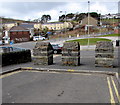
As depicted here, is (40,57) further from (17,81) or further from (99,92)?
(99,92)

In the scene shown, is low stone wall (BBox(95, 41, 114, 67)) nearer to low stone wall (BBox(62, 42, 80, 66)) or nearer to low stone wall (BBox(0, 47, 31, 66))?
low stone wall (BBox(62, 42, 80, 66))

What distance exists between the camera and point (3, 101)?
6320 mm

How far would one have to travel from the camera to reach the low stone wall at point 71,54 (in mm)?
12602

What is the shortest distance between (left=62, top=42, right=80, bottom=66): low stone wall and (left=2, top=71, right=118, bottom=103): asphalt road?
3346mm

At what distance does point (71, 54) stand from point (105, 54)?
279 centimetres

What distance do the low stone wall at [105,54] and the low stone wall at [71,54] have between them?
168 centimetres

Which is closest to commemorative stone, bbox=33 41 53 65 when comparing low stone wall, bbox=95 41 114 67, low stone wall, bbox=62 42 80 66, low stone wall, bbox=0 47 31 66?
low stone wall, bbox=62 42 80 66

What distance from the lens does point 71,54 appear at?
1271cm

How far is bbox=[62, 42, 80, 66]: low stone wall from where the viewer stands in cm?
1260

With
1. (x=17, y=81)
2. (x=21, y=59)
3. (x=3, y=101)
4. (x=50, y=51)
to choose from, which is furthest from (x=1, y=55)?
(x=3, y=101)

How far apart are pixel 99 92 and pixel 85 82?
5.26 feet

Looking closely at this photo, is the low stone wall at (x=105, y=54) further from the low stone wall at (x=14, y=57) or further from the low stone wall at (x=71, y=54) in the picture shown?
the low stone wall at (x=14, y=57)

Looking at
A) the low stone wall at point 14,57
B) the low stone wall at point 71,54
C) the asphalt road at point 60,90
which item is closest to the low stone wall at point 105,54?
the low stone wall at point 71,54

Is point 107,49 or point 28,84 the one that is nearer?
point 28,84
